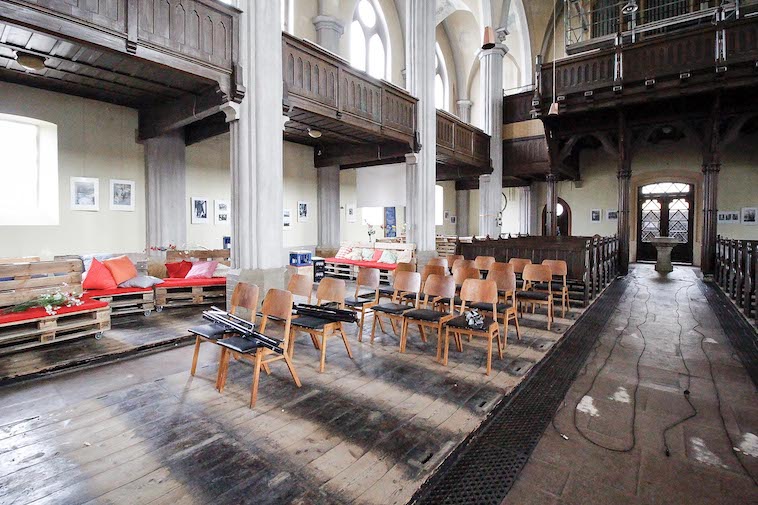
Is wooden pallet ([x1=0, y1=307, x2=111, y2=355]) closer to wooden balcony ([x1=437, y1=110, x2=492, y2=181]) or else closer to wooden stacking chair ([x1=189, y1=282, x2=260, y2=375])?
wooden stacking chair ([x1=189, y1=282, x2=260, y2=375])

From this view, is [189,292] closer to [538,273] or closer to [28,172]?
[28,172]

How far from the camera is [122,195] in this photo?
7.20m

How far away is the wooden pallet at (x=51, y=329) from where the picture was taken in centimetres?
390

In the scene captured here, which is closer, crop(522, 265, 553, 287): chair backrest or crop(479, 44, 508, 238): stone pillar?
crop(522, 265, 553, 287): chair backrest

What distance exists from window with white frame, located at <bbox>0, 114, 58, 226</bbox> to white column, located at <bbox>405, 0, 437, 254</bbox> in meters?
6.33

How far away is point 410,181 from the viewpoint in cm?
905

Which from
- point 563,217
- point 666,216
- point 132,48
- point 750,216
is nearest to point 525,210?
point 563,217

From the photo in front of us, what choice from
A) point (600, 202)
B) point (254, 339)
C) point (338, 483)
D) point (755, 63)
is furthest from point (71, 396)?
point (600, 202)

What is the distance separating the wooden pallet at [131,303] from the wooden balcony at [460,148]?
694 centimetres

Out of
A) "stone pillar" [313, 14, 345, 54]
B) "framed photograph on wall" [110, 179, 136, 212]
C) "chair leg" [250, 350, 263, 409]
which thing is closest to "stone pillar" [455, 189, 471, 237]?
"stone pillar" [313, 14, 345, 54]

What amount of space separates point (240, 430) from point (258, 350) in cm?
56

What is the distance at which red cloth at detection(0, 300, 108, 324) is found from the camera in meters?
3.90

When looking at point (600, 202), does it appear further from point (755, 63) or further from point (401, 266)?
point (401, 266)

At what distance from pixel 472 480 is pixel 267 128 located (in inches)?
190
